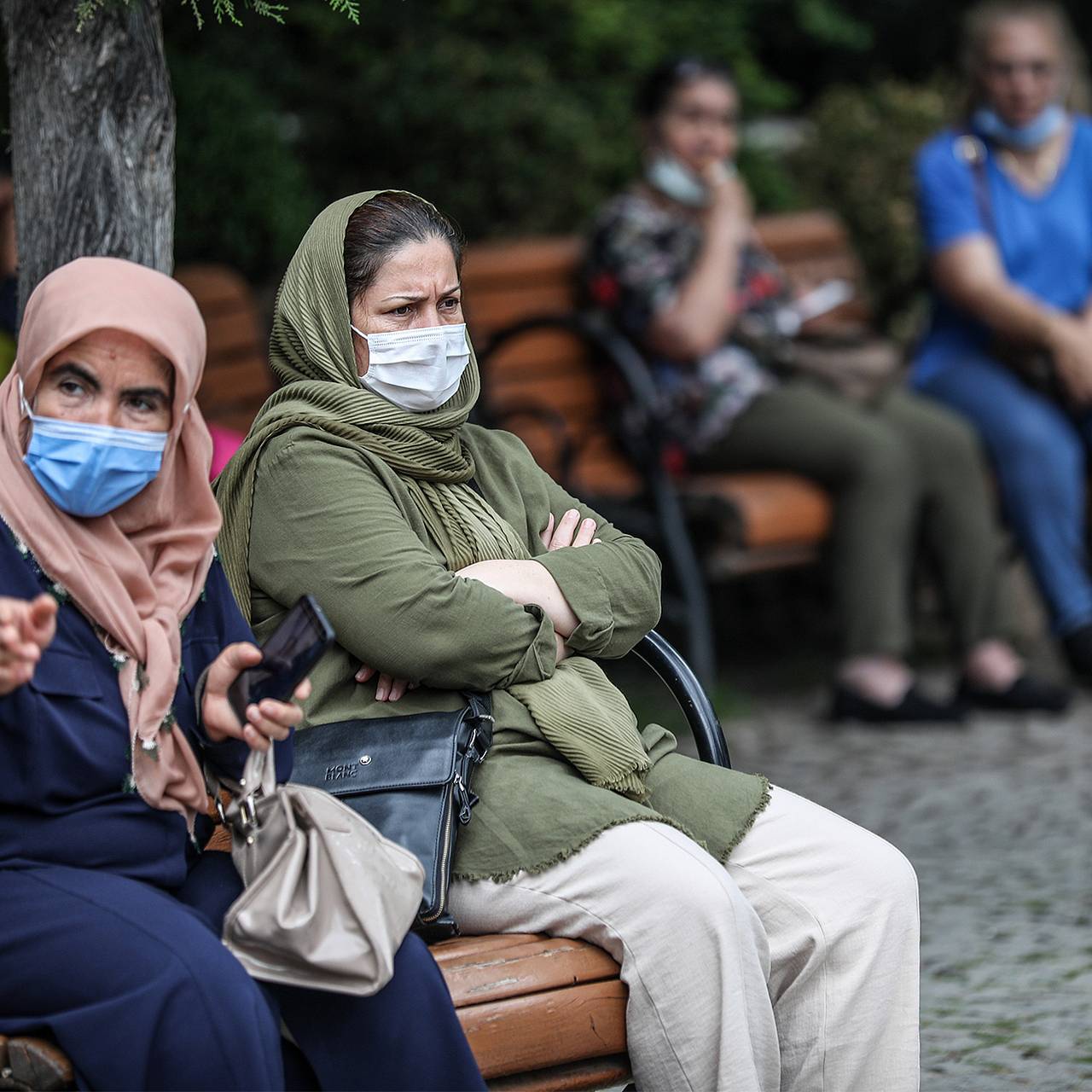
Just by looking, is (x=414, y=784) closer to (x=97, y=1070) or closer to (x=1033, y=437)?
(x=97, y=1070)

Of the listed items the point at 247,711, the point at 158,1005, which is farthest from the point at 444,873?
the point at 158,1005

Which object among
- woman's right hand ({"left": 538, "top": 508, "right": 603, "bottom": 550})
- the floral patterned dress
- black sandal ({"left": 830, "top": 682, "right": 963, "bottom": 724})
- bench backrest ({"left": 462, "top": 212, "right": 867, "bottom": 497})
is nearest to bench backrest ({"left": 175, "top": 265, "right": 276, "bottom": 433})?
bench backrest ({"left": 462, "top": 212, "right": 867, "bottom": 497})

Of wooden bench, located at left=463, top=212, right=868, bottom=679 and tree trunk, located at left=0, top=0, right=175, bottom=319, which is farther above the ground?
tree trunk, located at left=0, top=0, right=175, bottom=319

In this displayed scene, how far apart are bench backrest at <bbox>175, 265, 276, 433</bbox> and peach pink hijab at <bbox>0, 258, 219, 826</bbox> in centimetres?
272

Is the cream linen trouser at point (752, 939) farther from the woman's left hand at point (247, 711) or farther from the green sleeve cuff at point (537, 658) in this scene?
the woman's left hand at point (247, 711)

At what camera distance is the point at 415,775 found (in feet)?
9.04

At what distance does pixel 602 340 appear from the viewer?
599 centimetres

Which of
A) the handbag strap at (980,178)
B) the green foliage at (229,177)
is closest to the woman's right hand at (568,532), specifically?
the green foliage at (229,177)

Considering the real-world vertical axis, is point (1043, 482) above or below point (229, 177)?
below

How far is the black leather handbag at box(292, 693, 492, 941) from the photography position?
8.93ft

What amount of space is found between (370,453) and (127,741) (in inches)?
26.7

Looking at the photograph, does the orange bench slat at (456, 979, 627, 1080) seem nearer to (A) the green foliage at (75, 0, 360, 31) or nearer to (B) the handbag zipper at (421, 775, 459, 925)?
(B) the handbag zipper at (421, 775, 459, 925)

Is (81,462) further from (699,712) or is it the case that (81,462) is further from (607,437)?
(607,437)

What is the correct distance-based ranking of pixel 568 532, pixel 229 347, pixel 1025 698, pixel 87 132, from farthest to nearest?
pixel 1025 698
pixel 229 347
pixel 87 132
pixel 568 532
